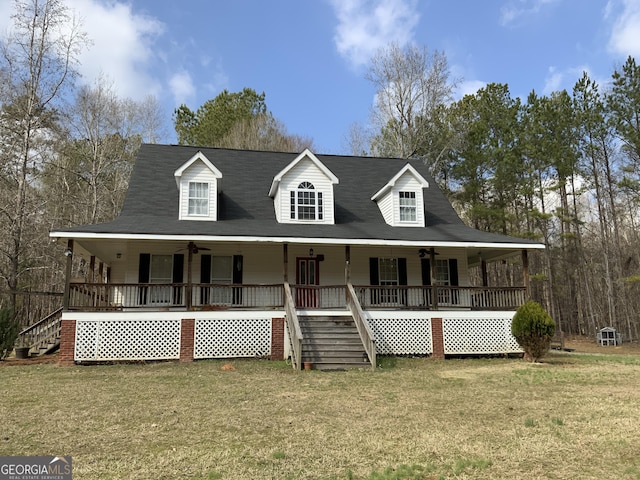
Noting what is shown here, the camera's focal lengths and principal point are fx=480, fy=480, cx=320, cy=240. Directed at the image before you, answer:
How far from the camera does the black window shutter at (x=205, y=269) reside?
17328 millimetres

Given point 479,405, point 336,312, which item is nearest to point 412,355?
point 336,312

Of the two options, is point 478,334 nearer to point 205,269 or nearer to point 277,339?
point 277,339

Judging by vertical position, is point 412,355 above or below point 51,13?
below

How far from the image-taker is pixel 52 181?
3075 cm

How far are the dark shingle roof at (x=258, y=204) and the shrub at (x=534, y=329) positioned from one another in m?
2.98

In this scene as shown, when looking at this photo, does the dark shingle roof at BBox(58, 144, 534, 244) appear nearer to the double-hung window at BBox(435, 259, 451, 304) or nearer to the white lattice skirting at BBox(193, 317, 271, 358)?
the double-hung window at BBox(435, 259, 451, 304)

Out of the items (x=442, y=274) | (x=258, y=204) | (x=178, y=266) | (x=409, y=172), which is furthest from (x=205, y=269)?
(x=442, y=274)

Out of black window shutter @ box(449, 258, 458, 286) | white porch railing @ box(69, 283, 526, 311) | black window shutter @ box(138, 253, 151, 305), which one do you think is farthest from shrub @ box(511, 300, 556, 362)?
black window shutter @ box(138, 253, 151, 305)

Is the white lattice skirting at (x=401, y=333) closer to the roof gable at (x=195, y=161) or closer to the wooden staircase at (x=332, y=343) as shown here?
the wooden staircase at (x=332, y=343)

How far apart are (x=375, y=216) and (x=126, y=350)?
34.3ft

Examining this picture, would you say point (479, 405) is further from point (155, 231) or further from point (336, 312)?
point (155, 231)

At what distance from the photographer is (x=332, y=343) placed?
46.9 ft

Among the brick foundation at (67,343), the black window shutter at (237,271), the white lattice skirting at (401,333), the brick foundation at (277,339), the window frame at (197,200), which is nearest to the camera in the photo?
the brick foundation at (67,343)

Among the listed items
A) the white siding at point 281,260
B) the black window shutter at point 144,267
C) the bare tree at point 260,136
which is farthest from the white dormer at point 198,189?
the bare tree at point 260,136
